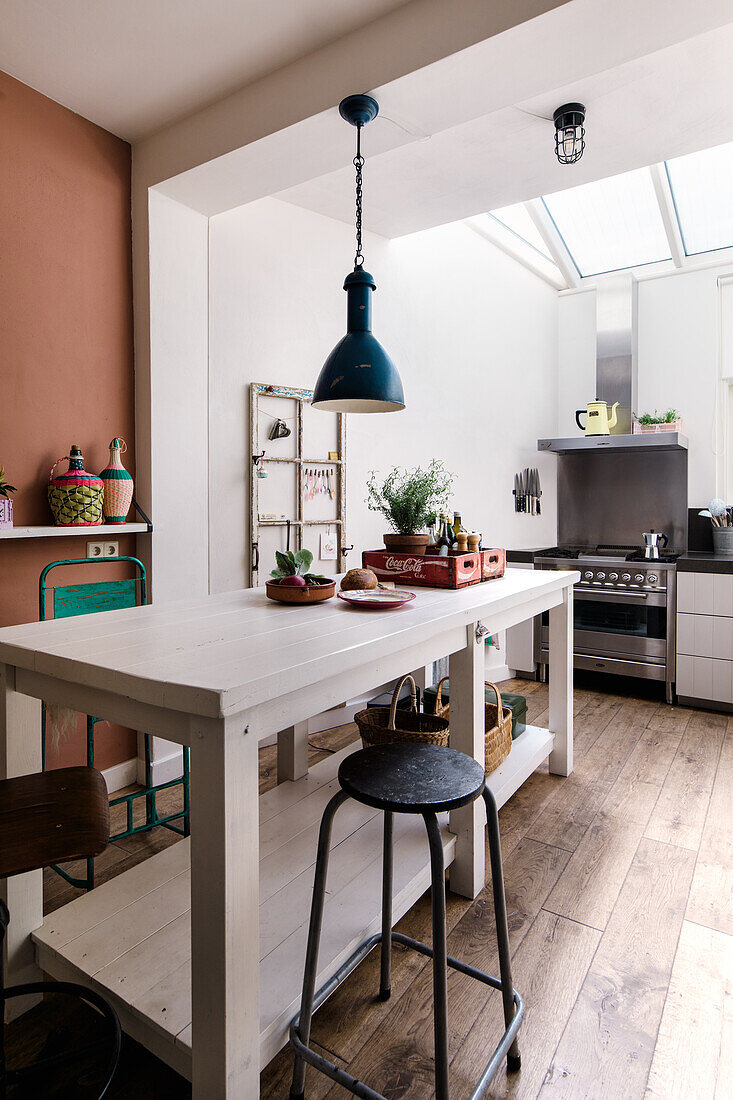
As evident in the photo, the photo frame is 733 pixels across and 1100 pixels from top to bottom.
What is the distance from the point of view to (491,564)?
7.85 ft

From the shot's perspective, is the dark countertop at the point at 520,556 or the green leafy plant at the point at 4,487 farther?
the dark countertop at the point at 520,556

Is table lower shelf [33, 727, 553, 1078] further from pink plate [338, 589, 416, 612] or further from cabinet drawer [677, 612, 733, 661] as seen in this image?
cabinet drawer [677, 612, 733, 661]

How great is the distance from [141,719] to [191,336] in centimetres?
199

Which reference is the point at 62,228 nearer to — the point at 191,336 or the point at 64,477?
the point at 191,336

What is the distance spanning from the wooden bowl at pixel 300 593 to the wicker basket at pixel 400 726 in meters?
0.37

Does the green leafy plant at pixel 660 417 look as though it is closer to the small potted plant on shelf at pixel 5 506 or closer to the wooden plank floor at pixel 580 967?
the wooden plank floor at pixel 580 967

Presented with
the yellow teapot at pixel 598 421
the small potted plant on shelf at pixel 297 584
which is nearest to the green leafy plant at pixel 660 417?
the yellow teapot at pixel 598 421

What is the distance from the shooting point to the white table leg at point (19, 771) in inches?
55.2

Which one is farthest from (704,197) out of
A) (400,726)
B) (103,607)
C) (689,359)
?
(103,607)

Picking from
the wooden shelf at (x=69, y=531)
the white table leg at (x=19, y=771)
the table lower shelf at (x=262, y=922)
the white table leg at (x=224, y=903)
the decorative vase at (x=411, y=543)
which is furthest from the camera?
the decorative vase at (x=411, y=543)

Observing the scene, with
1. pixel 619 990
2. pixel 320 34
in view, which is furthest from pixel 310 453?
pixel 619 990

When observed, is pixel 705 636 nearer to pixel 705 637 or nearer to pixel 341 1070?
pixel 705 637

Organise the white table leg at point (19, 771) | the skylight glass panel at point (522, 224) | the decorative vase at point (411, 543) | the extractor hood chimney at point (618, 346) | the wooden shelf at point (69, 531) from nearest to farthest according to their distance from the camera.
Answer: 1. the white table leg at point (19, 771)
2. the wooden shelf at point (69, 531)
3. the decorative vase at point (411, 543)
4. the skylight glass panel at point (522, 224)
5. the extractor hood chimney at point (618, 346)

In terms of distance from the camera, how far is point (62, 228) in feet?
7.66
